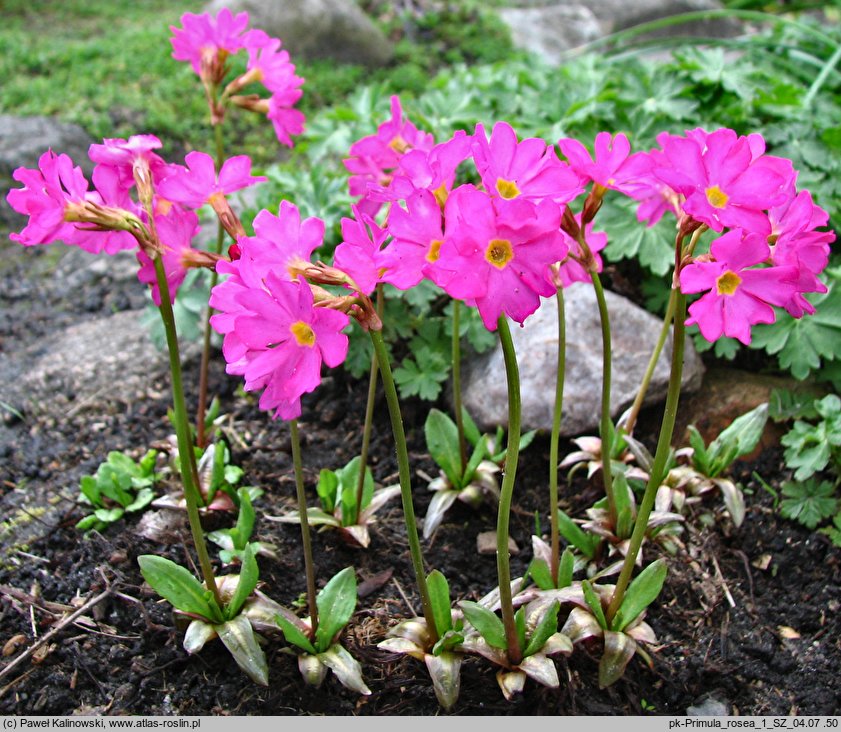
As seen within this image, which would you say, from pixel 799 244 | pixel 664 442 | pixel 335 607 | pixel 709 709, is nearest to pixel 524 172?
pixel 799 244

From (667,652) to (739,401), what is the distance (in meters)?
1.11

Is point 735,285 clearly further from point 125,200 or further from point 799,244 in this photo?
point 125,200

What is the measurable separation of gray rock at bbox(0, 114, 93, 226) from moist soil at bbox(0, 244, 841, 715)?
1.92 meters

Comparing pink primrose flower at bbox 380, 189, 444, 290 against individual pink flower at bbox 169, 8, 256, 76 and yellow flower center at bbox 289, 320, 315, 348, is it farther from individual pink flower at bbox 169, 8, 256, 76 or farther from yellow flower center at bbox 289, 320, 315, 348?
individual pink flower at bbox 169, 8, 256, 76

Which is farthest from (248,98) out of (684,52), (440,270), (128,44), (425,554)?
(128,44)

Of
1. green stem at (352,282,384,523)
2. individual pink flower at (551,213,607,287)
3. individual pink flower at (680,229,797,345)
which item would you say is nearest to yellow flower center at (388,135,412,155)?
green stem at (352,282,384,523)

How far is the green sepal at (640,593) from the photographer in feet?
6.25

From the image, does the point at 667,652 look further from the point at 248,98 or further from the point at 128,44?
the point at 128,44

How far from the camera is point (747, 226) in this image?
1450 millimetres

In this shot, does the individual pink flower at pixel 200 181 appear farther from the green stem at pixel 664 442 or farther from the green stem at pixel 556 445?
the green stem at pixel 664 442

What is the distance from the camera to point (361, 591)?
2.31m

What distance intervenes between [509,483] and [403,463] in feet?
0.76

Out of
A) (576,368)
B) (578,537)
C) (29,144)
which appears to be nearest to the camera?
(578,537)

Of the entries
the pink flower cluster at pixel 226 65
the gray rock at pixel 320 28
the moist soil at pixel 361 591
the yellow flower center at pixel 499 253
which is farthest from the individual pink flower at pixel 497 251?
the gray rock at pixel 320 28
